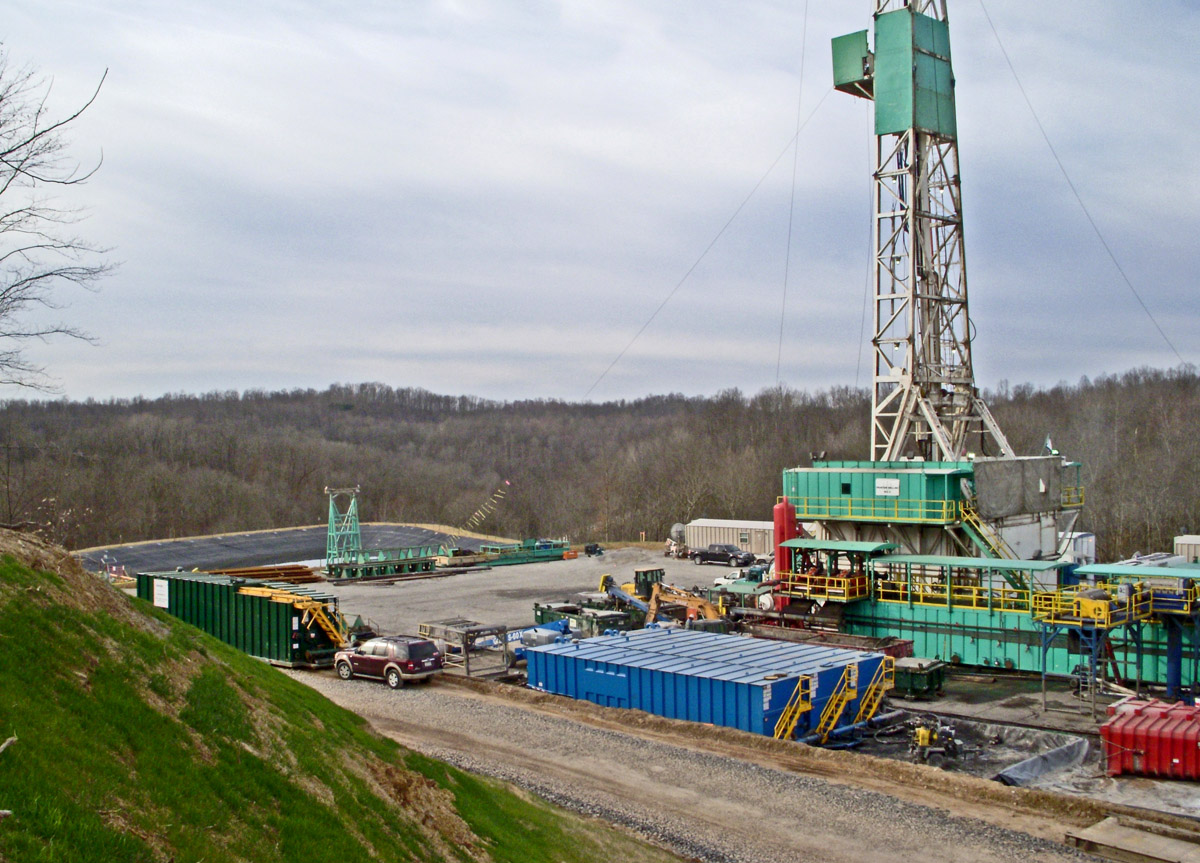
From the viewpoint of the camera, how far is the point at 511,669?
27.8 meters

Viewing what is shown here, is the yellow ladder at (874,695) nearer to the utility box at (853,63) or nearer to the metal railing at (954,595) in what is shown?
the metal railing at (954,595)

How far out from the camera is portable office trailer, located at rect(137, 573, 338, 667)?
92.1 feet

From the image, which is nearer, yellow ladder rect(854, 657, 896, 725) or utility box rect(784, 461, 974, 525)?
yellow ladder rect(854, 657, 896, 725)

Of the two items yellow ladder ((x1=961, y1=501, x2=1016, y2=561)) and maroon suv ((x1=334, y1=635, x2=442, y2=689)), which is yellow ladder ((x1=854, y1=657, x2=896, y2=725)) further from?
maroon suv ((x1=334, y1=635, x2=442, y2=689))

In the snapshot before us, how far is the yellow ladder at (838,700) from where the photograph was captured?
20.7 metres

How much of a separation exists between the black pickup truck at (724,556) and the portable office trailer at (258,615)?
28.8 metres

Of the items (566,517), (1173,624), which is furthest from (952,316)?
(566,517)

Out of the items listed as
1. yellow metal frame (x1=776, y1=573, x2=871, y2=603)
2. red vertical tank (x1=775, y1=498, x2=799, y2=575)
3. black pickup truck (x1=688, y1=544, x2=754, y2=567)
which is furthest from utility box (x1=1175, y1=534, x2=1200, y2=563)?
yellow metal frame (x1=776, y1=573, x2=871, y2=603)

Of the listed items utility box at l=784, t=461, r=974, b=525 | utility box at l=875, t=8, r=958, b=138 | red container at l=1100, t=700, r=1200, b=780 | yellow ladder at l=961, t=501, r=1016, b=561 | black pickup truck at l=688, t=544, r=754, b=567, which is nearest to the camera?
red container at l=1100, t=700, r=1200, b=780

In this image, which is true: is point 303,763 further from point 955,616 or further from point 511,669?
point 955,616

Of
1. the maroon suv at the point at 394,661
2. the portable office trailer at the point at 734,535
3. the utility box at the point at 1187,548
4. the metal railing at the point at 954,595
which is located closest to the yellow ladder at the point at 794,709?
the metal railing at the point at 954,595

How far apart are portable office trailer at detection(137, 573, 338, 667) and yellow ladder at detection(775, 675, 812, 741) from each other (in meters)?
14.4

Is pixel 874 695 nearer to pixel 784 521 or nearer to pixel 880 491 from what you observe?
pixel 880 491

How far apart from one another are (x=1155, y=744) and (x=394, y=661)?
17678mm
